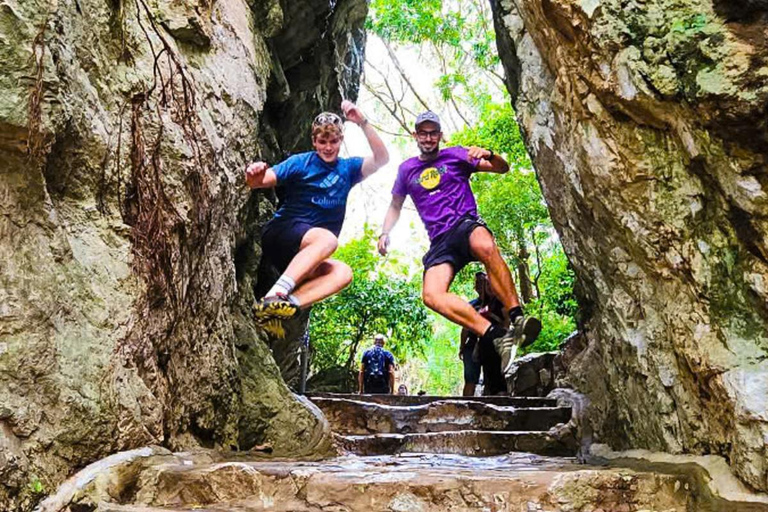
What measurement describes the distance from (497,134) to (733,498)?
9.28m

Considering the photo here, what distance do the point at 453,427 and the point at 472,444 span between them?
945 mm

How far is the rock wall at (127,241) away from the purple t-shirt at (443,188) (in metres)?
1.57

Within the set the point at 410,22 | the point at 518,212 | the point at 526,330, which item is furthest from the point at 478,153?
the point at 410,22

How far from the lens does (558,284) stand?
991 centimetres

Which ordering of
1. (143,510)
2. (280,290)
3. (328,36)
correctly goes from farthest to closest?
(328,36) → (280,290) → (143,510)

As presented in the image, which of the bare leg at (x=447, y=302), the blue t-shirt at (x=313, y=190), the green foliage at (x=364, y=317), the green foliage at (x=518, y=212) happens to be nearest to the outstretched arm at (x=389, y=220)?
the blue t-shirt at (x=313, y=190)

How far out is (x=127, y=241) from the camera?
369 cm

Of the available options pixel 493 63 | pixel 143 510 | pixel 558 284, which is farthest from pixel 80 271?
pixel 493 63

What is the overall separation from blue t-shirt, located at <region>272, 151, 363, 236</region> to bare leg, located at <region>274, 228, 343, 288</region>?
0.26 meters

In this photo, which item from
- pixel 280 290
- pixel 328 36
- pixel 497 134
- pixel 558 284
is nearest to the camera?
pixel 280 290

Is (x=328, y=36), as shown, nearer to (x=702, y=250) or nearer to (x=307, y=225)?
(x=307, y=225)

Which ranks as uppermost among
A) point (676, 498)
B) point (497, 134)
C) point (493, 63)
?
point (493, 63)

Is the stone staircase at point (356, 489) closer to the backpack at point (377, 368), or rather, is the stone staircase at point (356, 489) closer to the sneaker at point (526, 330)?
the sneaker at point (526, 330)

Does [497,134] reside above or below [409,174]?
above
